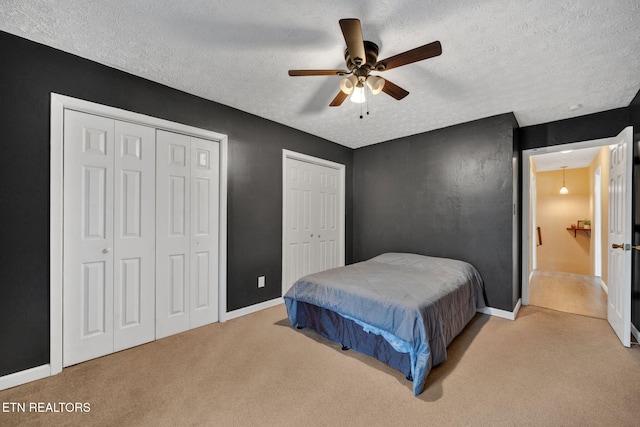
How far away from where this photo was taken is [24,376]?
6.11 ft

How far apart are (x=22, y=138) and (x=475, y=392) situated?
3623mm

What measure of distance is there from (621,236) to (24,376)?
508cm

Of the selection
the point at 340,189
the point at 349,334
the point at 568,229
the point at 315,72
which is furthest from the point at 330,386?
the point at 568,229

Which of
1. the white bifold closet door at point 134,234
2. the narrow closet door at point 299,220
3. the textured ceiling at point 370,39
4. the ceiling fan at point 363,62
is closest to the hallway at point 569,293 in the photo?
the textured ceiling at point 370,39

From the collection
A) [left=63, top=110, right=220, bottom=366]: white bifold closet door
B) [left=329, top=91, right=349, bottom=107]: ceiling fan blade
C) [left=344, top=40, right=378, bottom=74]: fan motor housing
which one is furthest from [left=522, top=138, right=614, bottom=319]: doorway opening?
[left=63, top=110, right=220, bottom=366]: white bifold closet door

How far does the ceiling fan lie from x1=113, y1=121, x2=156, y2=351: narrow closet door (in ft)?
5.26

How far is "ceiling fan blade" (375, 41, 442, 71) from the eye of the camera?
5.09 feet

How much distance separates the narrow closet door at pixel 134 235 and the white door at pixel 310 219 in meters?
1.60

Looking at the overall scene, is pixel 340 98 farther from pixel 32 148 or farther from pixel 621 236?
pixel 621 236

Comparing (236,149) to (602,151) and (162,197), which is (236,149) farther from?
(602,151)

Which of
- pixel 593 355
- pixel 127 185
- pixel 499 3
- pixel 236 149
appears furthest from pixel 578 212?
pixel 127 185

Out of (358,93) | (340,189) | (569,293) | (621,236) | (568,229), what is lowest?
(569,293)

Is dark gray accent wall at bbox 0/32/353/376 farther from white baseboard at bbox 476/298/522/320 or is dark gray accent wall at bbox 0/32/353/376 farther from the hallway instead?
the hallway

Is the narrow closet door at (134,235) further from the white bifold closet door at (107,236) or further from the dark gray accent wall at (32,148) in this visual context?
the dark gray accent wall at (32,148)
